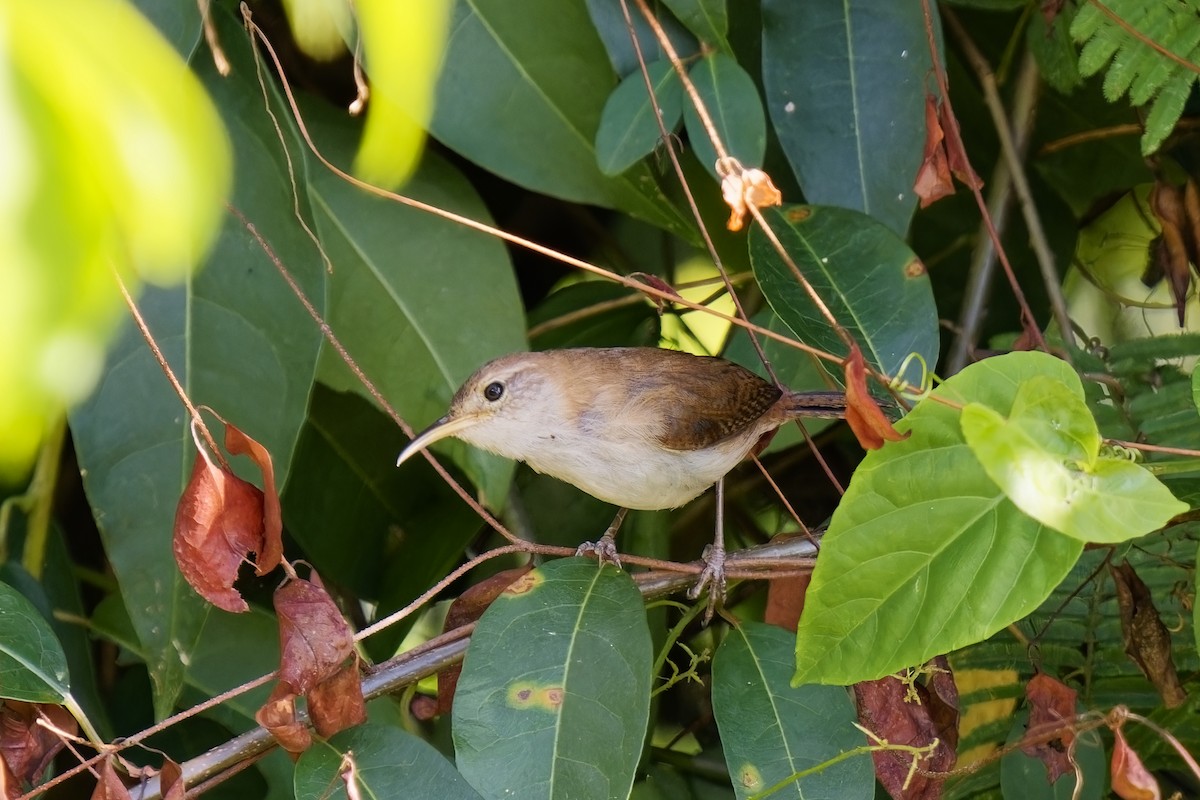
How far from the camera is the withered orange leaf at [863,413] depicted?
1.25 m

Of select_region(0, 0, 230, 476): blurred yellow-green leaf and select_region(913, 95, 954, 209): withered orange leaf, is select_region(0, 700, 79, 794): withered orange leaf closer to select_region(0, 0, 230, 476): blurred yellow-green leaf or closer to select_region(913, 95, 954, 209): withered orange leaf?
select_region(0, 0, 230, 476): blurred yellow-green leaf

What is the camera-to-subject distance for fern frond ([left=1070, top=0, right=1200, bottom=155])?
1798 mm

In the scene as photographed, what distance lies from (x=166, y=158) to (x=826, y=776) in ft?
4.28

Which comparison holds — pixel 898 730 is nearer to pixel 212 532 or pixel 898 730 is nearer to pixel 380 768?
pixel 380 768

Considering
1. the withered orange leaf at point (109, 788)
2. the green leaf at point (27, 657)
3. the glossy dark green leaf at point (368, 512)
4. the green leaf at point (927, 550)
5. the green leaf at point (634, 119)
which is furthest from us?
the glossy dark green leaf at point (368, 512)

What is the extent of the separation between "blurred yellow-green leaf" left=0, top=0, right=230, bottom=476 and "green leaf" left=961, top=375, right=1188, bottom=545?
2.51ft

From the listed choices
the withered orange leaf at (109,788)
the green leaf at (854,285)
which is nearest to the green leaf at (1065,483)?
the green leaf at (854,285)

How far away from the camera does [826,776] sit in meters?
1.59

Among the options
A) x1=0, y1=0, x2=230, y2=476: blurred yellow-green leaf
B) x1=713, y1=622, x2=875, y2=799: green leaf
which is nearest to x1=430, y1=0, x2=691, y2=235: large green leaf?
x1=713, y1=622, x2=875, y2=799: green leaf

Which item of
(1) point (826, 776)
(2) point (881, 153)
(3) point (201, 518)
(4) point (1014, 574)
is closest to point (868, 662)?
(4) point (1014, 574)

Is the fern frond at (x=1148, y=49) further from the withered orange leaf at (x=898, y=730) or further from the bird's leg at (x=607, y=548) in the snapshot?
the bird's leg at (x=607, y=548)

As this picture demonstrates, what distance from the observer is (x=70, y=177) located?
22.6 inches

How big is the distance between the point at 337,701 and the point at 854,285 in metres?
1.11

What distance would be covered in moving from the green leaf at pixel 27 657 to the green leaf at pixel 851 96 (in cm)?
150
